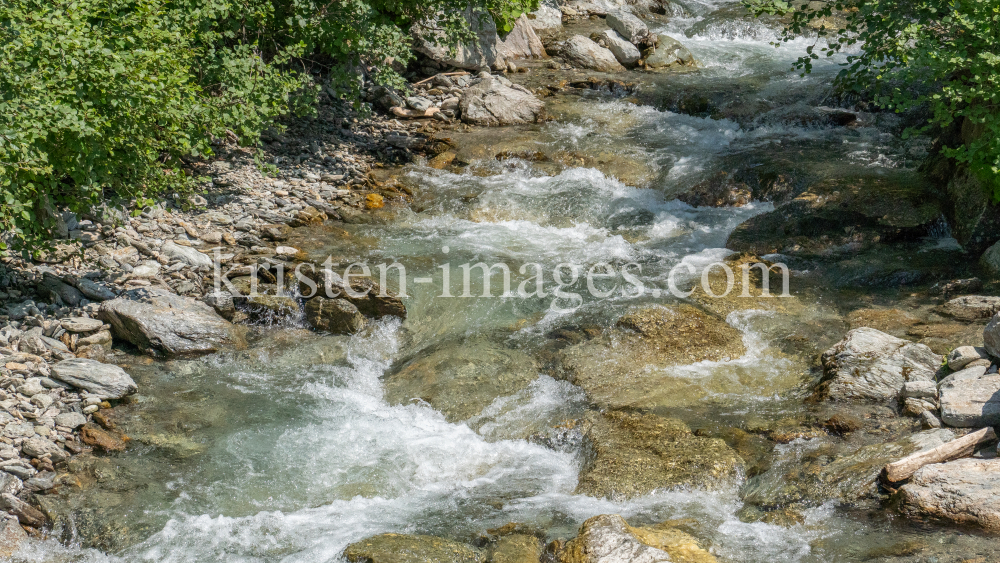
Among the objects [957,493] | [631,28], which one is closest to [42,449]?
[957,493]

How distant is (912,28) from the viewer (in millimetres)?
8398

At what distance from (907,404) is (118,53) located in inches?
307

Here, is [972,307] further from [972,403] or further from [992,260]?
[972,403]

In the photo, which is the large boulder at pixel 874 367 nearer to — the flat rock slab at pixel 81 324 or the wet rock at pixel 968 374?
the wet rock at pixel 968 374

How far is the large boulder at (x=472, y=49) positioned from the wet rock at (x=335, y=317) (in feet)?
26.9

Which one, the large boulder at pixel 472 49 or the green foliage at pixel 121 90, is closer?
the green foliage at pixel 121 90

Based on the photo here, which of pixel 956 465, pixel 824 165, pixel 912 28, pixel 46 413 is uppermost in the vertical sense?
pixel 912 28

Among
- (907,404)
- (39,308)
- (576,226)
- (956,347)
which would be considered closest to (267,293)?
(39,308)

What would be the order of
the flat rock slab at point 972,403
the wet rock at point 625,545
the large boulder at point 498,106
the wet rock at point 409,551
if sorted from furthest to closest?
1. the large boulder at point 498,106
2. the flat rock slab at point 972,403
3. the wet rock at point 409,551
4. the wet rock at point 625,545

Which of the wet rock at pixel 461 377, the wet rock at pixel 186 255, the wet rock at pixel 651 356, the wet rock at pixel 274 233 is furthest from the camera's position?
the wet rock at pixel 274 233

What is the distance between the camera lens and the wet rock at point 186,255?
29.8 feet

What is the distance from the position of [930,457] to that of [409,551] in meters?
3.78

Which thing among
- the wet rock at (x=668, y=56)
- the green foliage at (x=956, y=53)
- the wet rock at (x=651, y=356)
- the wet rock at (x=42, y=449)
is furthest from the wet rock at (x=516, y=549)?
the wet rock at (x=668, y=56)

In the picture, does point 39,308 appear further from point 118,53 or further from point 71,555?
point 71,555
